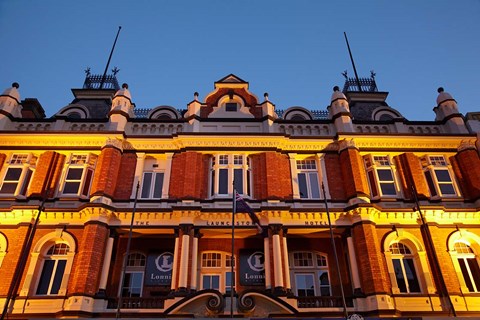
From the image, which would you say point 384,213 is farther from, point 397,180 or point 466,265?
point 466,265

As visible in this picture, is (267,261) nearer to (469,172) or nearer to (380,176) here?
(380,176)

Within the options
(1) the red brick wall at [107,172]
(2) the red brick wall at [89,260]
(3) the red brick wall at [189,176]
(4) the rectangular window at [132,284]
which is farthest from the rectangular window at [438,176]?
(2) the red brick wall at [89,260]

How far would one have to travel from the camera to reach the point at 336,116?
24.4 meters

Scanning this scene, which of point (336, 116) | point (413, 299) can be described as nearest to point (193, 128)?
point (336, 116)

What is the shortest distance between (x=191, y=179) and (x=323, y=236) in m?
8.16

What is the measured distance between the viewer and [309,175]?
908 inches

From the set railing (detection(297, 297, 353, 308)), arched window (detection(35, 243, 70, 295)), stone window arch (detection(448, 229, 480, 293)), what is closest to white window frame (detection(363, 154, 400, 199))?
stone window arch (detection(448, 229, 480, 293))

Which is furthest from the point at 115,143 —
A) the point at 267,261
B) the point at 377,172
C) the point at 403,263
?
the point at 403,263

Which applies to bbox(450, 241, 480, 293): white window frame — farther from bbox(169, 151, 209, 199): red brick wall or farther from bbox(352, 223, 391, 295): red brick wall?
bbox(169, 151, 209, 199): red brick wall

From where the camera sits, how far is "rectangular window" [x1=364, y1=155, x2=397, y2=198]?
72.7 feet

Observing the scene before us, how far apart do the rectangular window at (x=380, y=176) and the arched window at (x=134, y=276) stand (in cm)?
1378

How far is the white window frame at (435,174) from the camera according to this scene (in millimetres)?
22078

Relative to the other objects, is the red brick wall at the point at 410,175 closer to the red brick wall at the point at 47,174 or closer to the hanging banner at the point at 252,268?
the hanging banner at the point at 252,268

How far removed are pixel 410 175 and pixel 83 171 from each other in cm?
1926
